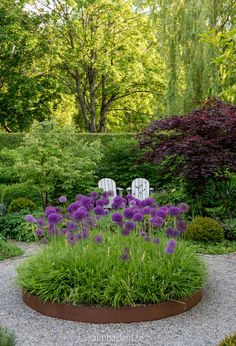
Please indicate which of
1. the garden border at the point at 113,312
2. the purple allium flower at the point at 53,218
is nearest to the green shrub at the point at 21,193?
the purple allium flower at the point at 53,218

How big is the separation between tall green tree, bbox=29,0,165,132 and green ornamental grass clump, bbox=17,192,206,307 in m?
13.6

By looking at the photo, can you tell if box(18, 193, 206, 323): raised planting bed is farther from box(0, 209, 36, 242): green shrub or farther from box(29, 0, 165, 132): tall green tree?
box(29, 0, 165, 132): tall green tree

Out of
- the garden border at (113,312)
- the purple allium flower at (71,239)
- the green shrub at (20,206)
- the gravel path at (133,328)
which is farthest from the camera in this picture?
the green shrub at (20,206)

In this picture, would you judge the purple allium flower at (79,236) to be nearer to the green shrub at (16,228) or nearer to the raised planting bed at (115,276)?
the raised planting bed at (115,276)

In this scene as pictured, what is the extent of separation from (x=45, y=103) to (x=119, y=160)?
8.40 meters

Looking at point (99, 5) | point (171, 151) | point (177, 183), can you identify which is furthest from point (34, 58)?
point (171, 151)

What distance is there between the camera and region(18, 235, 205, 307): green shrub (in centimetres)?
377

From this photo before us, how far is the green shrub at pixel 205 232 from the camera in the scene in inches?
263

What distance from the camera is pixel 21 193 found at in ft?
30.7

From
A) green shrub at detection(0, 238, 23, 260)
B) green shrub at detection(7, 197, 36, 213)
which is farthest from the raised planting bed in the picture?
green shrub at detection(7, 197, 36, 213)

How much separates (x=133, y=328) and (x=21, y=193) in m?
6.22

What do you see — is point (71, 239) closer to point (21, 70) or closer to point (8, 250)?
point (8, 250)

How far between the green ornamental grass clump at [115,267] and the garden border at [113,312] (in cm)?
6

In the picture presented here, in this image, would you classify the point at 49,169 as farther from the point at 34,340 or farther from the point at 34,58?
the point at 34,58
